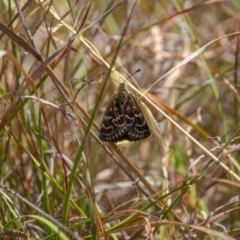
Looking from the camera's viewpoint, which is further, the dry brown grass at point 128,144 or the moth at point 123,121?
the moth at point 123,121

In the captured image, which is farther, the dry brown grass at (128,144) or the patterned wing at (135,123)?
the patterned wing at (135,123)

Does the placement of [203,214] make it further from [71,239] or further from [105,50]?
[105,50]

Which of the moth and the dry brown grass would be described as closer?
the dry brown grass

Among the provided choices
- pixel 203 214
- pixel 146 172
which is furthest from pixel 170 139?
pixel 203 214

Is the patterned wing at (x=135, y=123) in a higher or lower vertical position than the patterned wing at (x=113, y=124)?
lower
